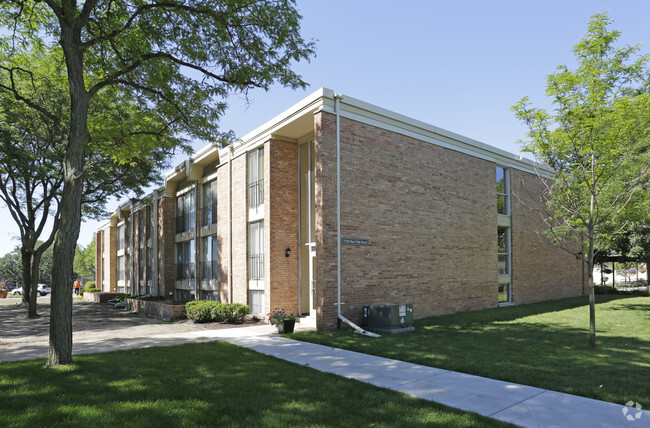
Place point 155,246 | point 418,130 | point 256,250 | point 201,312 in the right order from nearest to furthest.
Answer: point 201,312 < point 418,130 < point 256,250 < point 155,246

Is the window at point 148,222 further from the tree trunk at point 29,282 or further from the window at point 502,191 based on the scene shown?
the window at point 502,191

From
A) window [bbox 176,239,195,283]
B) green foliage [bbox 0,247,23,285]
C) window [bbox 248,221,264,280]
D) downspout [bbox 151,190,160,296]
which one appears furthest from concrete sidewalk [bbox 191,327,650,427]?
green foliage [bbox 0,247,23,285]

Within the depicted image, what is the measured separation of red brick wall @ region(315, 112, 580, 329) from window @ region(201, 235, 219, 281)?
8.68 metres

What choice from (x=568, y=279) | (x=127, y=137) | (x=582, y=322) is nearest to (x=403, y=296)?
(x=582, y=322)

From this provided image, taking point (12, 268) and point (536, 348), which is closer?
point (536, 348)

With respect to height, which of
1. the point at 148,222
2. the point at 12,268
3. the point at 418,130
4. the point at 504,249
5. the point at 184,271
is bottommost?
the point at 12,268

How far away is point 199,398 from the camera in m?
6.06

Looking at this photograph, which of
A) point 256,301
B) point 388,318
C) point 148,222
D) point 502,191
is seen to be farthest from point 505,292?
point 148,222

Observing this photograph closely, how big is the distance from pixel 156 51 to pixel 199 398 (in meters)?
8.45

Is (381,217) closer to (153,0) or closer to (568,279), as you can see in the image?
(153,0)

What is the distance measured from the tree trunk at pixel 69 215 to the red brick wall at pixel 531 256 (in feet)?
57.7

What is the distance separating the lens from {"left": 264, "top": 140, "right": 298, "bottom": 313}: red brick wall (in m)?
15.5

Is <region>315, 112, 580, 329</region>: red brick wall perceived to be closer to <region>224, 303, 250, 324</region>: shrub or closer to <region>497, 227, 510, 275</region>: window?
<region>497, 227, 510, 275</region>: window

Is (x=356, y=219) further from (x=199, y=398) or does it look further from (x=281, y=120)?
(x=199, y=398)
